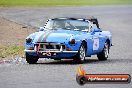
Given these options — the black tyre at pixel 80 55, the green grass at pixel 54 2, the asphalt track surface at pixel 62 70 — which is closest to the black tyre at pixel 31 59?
the asphalt track surface at pixel 62 70

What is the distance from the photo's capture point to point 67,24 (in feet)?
70.4

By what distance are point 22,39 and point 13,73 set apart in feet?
48.6

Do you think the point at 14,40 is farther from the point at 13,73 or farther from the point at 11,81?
the point at 11,81

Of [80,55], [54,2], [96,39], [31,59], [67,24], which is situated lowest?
[54,2]

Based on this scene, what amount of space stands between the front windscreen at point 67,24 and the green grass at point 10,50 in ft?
7.21

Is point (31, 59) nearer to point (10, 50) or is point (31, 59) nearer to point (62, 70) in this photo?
point (62, 70)

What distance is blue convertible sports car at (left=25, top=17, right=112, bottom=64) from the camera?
1983 cm

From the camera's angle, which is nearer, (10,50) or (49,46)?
(49,46)

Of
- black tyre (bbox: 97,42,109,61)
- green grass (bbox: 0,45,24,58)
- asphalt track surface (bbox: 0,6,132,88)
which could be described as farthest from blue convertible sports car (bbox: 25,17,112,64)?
green grass (bbox: 0,45,24,58)

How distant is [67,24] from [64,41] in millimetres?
1745

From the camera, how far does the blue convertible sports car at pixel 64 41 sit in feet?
65.1

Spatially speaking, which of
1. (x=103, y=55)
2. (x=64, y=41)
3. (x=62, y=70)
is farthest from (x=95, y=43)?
(x=62, y=70)

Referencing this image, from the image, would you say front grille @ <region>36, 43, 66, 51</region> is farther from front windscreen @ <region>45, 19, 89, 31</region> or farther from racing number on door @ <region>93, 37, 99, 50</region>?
racing number on door @ <region>93, 37, 99, 50</region>

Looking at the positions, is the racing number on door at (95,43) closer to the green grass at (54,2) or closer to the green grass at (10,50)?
the green grass at (10,50)
